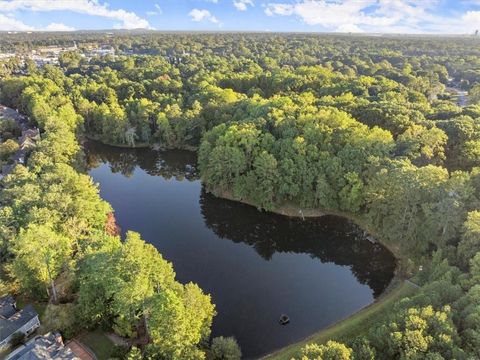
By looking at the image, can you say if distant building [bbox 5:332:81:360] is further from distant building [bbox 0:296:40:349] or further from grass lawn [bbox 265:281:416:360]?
grass lawn [bbox 265:281:416:360]

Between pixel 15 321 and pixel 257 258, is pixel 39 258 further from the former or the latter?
pixel 257 258

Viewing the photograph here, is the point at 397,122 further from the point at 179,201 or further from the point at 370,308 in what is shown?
the point at 179,201

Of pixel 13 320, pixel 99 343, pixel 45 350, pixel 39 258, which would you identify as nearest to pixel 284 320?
pixel 99 343

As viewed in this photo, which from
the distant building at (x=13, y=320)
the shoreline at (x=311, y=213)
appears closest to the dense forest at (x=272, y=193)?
the shoreline at (x=311, y=213)

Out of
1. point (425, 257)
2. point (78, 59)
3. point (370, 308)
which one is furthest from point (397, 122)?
point (78, 59)

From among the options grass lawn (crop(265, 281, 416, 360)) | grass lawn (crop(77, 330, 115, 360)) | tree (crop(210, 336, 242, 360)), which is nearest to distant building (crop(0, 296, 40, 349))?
grass lawn (crop(77, 330, 115, 360))
